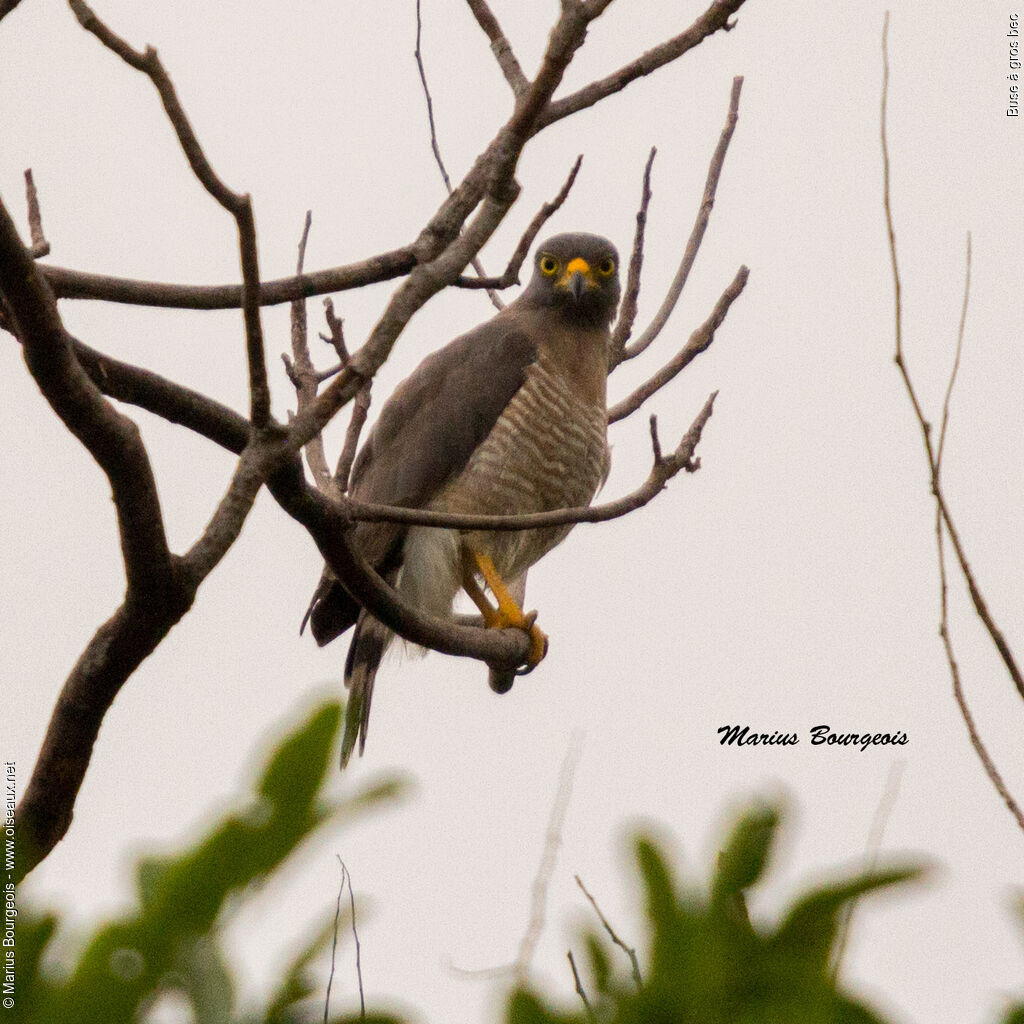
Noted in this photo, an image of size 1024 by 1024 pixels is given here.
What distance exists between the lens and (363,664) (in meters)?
5.23

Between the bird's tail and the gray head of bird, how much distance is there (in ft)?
4.84

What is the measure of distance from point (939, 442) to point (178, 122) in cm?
140

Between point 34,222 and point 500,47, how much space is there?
3.43 feet

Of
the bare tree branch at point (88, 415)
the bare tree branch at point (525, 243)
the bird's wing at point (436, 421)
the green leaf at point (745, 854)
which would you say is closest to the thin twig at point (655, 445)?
the bare tree branch at point (525, 243)

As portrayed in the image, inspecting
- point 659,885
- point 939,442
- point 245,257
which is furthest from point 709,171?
point 659,885

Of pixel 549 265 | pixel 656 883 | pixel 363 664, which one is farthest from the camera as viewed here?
pixel 549 265

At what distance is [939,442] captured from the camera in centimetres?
263

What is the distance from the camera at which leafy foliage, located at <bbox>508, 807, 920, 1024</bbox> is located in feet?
3.77

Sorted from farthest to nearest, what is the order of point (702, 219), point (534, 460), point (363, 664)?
point (534, 460) < point (363, 664) < point (702, 219)

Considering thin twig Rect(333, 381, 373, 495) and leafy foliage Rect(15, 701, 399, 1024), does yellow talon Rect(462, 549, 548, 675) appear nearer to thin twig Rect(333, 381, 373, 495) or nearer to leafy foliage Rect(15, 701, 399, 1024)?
thin twig Rect(333, 381, 373, 495)

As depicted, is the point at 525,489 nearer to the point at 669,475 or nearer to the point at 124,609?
the point at 669,475

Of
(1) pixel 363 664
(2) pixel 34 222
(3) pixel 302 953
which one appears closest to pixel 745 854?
(3) pixel 302 953

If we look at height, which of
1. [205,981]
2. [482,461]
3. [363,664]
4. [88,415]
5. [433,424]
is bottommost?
[205,981]

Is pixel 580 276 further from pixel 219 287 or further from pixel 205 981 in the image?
pixel 205 981
